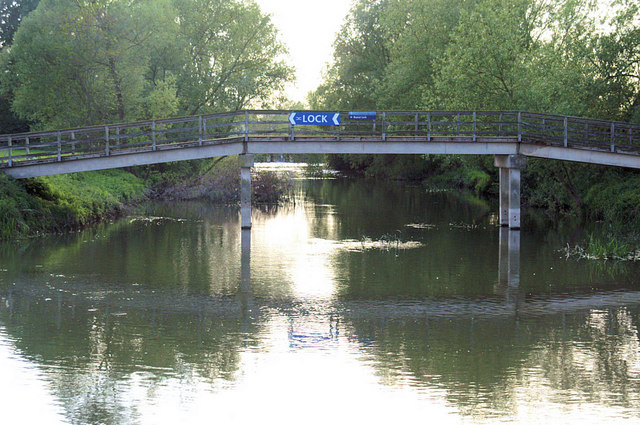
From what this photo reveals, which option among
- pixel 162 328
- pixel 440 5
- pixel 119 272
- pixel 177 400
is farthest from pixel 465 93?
pixel 177 400

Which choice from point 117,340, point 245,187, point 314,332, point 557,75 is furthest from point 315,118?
point 117,340

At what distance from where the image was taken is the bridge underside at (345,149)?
2975 cm

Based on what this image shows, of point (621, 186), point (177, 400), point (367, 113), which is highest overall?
point (367, 113)

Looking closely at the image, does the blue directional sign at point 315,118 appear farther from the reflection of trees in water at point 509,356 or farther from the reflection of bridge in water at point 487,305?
the reflection of trees in water at point 509,356

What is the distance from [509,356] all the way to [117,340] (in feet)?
21.4

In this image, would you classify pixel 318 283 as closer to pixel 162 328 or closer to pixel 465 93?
pixel 162 328

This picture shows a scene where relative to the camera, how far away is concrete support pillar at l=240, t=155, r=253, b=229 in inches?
1209

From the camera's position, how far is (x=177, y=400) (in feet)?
34.1

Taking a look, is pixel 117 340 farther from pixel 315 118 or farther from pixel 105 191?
pixel 105 191

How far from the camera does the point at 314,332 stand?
14.4m

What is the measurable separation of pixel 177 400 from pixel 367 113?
2178 cm

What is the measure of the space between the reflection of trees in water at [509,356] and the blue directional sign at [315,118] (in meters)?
15.8

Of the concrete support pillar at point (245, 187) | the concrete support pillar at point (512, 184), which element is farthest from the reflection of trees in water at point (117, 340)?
the concrete support pillar at point (512, 184)

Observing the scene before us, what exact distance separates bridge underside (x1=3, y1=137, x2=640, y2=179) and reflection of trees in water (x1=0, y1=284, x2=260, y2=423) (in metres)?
11.8
